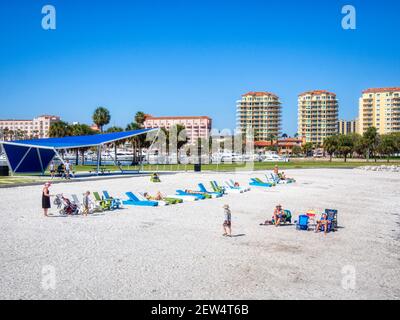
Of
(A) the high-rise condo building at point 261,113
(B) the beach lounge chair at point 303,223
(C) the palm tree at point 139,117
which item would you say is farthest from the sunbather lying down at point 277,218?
(A) the high-rise condo building at point 261,113

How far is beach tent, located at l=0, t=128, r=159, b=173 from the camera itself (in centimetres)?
3678

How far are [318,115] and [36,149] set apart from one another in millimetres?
153927

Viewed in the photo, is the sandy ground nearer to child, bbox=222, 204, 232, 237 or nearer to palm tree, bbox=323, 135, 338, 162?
child, bbox=222, 204, 232, 237

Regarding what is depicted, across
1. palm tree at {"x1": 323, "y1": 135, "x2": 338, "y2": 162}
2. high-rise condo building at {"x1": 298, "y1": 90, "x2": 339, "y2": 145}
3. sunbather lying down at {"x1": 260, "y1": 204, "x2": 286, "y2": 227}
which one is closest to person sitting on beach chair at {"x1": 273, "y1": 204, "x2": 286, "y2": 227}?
sunbather lying down at {"x1": 260, "y1": 204, "x2": 286, "y2": 227}

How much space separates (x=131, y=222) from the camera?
15305 mm

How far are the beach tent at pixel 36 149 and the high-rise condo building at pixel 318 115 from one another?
482 feet

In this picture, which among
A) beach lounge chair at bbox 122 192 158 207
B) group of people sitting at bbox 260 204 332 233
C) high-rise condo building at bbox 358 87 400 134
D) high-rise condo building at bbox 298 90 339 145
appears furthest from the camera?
high-rise condo building at bbox 298 90 339 145

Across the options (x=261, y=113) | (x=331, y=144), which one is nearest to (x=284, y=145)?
(x=261, y=113)

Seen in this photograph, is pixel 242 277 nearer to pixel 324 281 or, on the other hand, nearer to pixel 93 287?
pixel 324 281

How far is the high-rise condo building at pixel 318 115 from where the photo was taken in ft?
576

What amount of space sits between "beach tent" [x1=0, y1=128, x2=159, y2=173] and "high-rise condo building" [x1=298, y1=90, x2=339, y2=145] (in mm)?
146972

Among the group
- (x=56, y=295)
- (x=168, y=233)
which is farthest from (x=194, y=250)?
(x=56, y=295)

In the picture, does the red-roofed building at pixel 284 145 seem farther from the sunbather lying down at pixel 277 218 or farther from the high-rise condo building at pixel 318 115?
the sunbather lying down at pixel 277 218
